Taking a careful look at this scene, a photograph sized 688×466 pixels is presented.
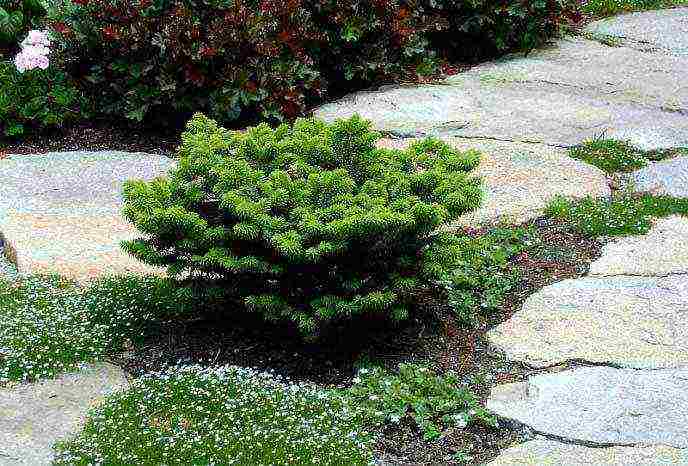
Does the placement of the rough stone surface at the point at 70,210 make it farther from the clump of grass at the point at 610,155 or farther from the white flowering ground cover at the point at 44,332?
the clump of grass at the point at 610,155

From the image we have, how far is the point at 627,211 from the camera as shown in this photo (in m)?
5.12

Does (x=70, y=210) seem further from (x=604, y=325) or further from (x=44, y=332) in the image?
(x=604, y=325)

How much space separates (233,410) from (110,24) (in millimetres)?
3551

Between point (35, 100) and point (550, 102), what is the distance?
11.4 feet

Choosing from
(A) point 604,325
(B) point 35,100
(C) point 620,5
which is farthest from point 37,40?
(C) point 620,5

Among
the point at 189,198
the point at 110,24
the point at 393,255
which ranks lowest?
the point at 393,255

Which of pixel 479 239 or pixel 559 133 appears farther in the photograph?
pixel 559 133

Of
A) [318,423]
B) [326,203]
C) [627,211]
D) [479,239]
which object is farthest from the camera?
[627,211]

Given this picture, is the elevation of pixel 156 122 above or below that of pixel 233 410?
above

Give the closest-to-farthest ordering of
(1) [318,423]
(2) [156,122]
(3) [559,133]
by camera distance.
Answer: (1) [318,423], (3) [559,133], (2) [156,122]

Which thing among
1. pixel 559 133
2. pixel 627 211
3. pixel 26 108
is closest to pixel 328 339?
pixel 627 211

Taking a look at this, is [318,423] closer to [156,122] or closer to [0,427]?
[0,427]

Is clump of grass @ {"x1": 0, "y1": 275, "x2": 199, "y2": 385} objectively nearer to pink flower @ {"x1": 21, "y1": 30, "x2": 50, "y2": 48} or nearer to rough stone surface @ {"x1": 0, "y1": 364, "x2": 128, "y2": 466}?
rough stone surface @ {"x1": 0, "y1": 364, "x2": 128, "y2": 466}

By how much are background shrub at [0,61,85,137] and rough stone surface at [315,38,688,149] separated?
5.66ft
